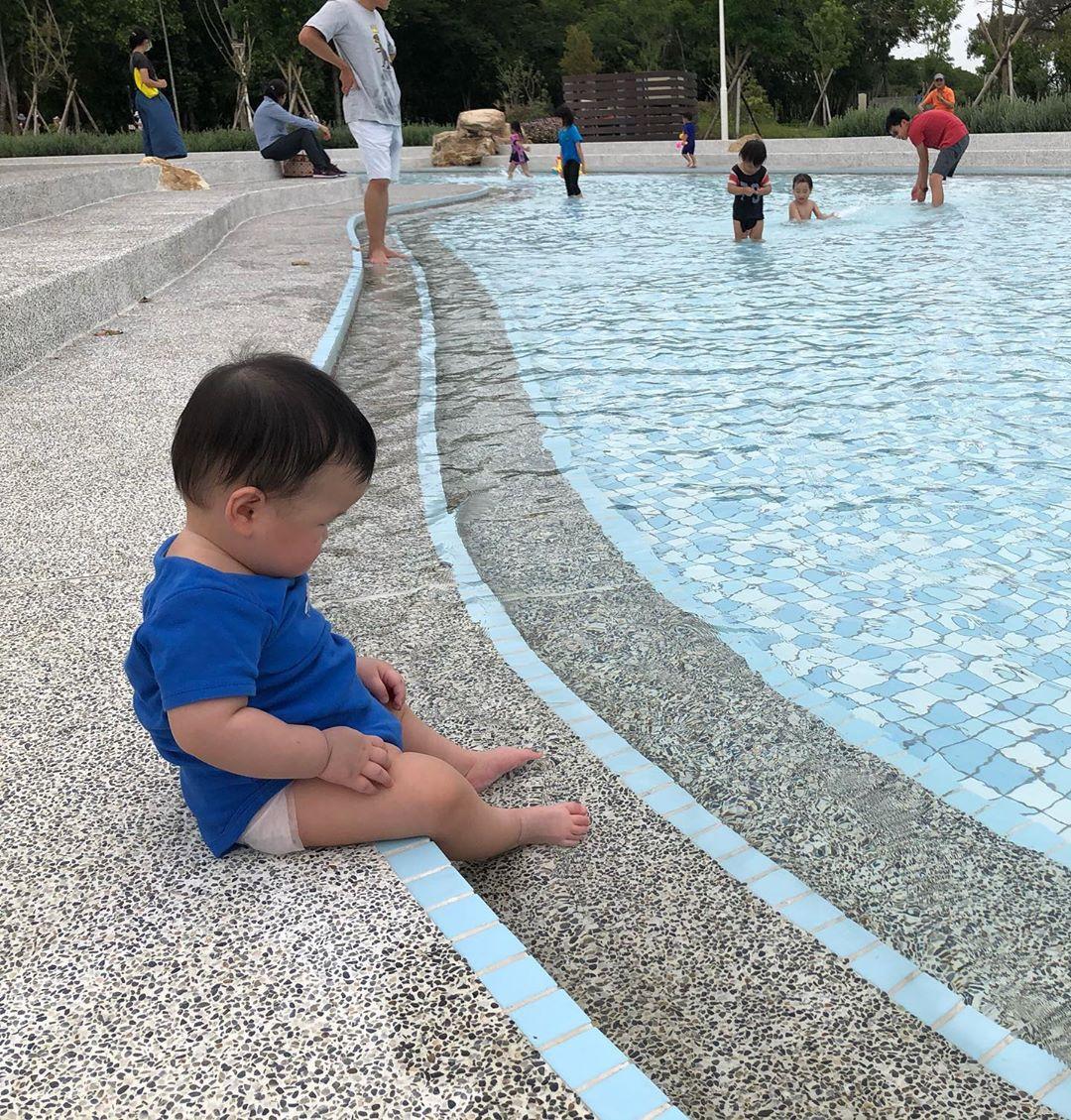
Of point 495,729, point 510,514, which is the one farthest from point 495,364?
point 495,729

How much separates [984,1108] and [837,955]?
0.39m

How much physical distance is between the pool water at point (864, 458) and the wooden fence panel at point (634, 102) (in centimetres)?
2600

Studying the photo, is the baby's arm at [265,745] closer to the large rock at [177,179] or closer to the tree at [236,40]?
the large rock at [177,179]

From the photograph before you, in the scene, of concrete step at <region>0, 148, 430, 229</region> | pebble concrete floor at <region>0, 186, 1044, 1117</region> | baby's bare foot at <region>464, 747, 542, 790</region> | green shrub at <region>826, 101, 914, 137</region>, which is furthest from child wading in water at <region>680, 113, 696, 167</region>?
baby's bare foot at <region>464, 747, 542, 790</region>

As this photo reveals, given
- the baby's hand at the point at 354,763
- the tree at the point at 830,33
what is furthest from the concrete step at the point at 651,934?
the tree at the point at 830,33

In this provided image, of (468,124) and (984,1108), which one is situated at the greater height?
(468,124)

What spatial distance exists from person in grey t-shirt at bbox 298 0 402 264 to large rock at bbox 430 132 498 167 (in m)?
19.7

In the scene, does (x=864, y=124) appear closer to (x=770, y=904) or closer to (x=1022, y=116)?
(x=1022, y=116)

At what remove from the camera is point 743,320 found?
27.2ft

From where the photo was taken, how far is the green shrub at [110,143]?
985 inches

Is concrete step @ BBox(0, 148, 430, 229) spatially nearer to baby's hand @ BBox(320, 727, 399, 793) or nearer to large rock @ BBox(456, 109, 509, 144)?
large rock @ BBox(456, 109, 509, 144)

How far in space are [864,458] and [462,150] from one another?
24.4 m

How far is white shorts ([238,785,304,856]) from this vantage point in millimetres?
1967

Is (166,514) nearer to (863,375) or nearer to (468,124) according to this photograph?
(863,375)
